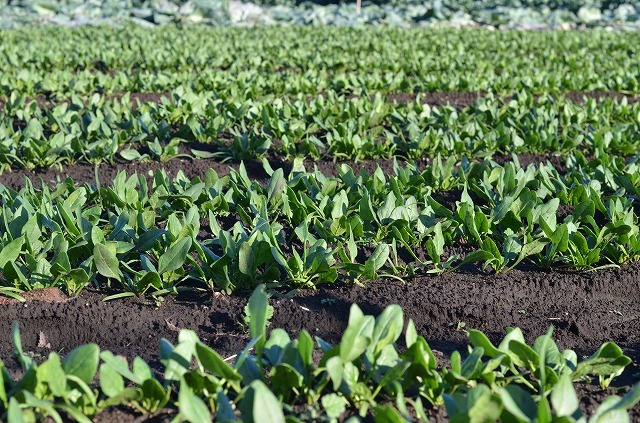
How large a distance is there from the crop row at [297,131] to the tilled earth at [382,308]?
6.54ft

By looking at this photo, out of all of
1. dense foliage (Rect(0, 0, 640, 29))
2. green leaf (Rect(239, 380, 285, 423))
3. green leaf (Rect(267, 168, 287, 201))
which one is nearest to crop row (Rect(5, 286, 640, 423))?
green leaf (Rect(239, 380, 285, 423))

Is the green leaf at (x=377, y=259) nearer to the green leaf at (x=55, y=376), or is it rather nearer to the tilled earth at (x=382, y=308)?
the tilled earth at (x=382, y=308)

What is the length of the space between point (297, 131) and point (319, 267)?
253 cm

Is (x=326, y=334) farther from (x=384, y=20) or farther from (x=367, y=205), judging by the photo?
(x=384, y=20)

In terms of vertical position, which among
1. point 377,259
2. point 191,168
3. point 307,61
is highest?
point 377,259

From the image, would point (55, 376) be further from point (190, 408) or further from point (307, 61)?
point (307, 61)

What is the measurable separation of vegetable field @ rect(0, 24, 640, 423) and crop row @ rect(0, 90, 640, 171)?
2 cm

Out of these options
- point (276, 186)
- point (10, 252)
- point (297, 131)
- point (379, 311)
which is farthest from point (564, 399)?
point (297, 131)

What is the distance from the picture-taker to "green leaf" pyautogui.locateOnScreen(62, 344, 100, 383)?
2.04m

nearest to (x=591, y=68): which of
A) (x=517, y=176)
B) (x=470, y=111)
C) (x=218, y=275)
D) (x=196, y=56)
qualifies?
(x=470, y=111)

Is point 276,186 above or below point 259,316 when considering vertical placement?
below

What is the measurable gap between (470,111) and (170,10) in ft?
45.1

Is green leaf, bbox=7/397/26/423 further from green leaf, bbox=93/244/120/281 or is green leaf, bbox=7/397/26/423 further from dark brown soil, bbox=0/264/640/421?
green leaf, bbox=93/244/120/281

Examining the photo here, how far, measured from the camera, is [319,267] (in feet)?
9.99
